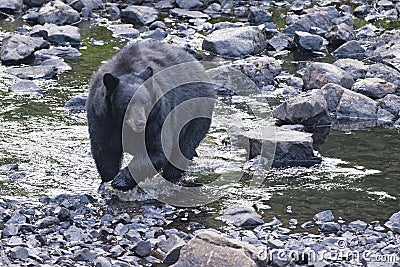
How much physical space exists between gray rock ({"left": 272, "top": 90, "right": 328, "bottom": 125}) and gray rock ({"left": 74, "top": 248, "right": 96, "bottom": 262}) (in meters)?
3.79

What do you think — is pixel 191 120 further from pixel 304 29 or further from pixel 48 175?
pixel 304 29

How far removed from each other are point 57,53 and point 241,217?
6.28m

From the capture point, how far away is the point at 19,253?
554 centimetres

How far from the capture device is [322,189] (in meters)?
7.22

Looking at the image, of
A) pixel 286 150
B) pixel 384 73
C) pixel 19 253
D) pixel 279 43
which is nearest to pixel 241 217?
pixel 286 150

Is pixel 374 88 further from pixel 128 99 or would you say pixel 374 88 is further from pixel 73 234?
pixel 73 234

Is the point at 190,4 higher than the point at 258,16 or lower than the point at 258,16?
lower

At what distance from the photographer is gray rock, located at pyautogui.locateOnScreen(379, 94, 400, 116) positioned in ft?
30.9

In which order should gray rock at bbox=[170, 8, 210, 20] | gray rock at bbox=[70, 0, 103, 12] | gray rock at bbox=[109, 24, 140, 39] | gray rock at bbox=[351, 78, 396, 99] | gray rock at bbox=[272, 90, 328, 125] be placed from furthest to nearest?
gray rock at bbox=[70, 0, 103, 12]
gray rock at bbox=[170, 8, 210, 20]
gray rock at bbox=[109, 24, 140, 39]
gray rock at bbox=[351, 78, 396, 99]
gray rock at bbox=[272, 90, 328, 125]

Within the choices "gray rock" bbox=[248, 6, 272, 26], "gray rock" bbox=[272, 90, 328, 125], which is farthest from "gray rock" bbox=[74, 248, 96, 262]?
"gray rock" bbox=[248, 6, 272, 26]

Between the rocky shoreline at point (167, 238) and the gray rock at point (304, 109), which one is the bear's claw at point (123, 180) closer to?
the rocky shoreline at point (167, 238)

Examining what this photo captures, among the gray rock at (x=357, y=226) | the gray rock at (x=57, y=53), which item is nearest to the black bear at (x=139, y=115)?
the gray rock at (x=357, y=226)

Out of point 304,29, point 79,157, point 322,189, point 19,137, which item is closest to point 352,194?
point 322,189

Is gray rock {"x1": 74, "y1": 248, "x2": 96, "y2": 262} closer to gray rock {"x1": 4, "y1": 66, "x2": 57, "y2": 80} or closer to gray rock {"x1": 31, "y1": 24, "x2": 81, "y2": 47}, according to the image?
gray rock {"x1": 4, "y1": 66, "x2": 57, "y2": 80}
